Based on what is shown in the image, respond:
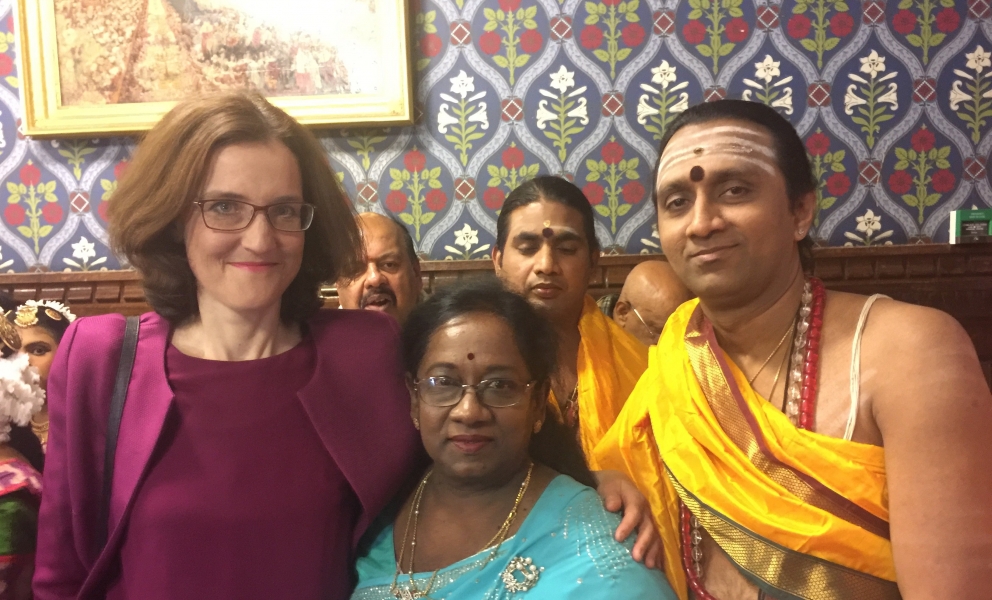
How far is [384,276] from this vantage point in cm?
226

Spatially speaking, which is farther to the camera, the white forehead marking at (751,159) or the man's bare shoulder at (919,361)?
the white forehead marking at (751,159)

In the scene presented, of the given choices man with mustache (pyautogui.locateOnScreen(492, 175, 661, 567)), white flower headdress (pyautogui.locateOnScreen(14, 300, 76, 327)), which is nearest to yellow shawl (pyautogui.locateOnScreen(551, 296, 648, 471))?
man with mustache (pyautogui.locateOnScreen(492, 175, 661, 567))

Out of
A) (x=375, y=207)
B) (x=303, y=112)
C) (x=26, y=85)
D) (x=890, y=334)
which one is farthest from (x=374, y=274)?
(x=26, y=85)

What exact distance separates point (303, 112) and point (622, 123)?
132 centimetres

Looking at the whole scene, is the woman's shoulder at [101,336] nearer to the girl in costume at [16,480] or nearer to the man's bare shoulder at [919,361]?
the girl in costume at [16,480]

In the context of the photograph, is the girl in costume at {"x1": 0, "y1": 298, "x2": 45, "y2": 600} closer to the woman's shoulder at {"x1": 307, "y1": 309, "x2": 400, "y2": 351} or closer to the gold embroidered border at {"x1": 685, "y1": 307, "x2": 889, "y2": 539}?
the woman's shoulder at {"x1": 307, "y1": 309, "x2": 400, "y2": 351}

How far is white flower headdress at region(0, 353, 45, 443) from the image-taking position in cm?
147

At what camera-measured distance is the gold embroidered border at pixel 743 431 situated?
1146 mm

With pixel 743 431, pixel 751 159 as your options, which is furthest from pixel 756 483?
pixel 751 159

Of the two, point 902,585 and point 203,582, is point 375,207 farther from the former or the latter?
point 902,585

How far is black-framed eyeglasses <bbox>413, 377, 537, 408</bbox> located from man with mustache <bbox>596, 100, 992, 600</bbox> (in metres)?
0.40

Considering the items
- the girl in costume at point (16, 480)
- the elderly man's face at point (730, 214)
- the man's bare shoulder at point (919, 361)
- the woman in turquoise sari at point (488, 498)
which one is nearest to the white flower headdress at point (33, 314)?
the girl in costume at point (16, 480)

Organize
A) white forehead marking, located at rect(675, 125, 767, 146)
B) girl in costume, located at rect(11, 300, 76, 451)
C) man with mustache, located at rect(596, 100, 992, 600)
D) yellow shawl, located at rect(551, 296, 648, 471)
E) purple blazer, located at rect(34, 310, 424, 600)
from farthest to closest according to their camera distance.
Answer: yellow shawl, located at rect(551, 296, 648, 471) < girl in costume, located at rect(11, 300, 76, 451) < white forehead marking, located at rect(675, 125, 767, 146) < purple blazer, located at rect(34, 310, 424, 600) < man with mustache, located at rect(596, 100, 992, 600)

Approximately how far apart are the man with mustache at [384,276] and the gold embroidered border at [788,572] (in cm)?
129
